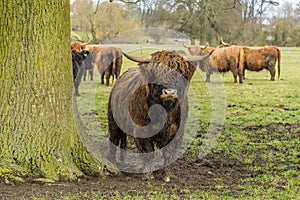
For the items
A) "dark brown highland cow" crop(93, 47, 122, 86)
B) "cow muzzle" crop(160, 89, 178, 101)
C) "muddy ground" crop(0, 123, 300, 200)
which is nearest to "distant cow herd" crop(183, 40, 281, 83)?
"dark brown highland cow" crop(93, 47, 122, 86)

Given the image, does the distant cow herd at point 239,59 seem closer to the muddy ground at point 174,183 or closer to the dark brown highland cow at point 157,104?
the muddy ground at point 174,183

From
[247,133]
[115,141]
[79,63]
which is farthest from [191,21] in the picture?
[115,141]

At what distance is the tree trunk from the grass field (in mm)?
717

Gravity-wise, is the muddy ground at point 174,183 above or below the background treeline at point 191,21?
below

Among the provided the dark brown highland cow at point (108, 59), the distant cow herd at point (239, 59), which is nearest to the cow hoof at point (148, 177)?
the dark brown highland cow at point (108, 59)

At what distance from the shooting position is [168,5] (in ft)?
50.7

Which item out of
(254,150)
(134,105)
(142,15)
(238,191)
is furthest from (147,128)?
(142,15)

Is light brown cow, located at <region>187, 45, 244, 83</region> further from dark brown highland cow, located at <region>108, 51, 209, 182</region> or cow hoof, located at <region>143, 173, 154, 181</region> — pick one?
cow hoof, located at <region>143, 173, 154, 181</region>

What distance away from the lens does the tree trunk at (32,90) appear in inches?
188

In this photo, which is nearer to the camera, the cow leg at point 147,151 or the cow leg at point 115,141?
the cow leg at point 147,151

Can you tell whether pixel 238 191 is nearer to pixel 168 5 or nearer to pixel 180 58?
pixel 180 58

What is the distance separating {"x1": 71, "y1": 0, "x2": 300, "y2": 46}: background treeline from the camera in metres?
11.3

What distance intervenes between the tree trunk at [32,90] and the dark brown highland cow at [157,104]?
947 mm

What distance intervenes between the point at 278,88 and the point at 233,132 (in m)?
9.20
